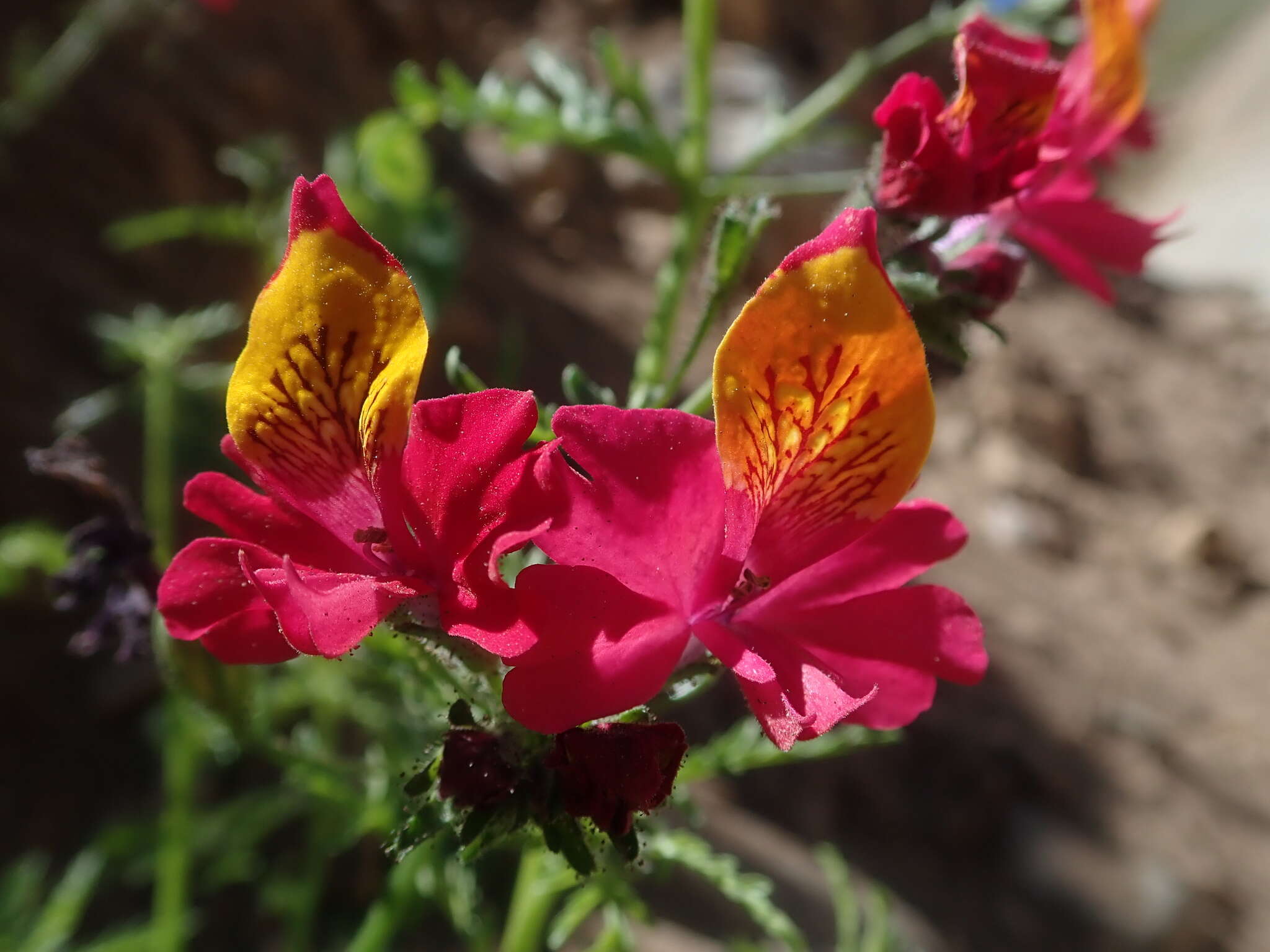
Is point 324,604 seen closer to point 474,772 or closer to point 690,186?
point 474,772

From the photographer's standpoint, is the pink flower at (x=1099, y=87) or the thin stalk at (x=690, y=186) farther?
the thin stalk at (x=690, y=186)

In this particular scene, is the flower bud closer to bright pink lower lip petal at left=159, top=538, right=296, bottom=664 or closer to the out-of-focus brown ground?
bright pink lower lip petal at left=159, top=538, right=296, bottom=664

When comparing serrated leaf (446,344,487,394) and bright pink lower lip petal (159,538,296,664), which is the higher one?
serrated leaf (446,344,487,394)

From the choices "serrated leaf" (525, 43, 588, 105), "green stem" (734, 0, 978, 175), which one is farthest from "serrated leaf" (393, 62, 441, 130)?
"green stem" (734, 0, 978, 175)

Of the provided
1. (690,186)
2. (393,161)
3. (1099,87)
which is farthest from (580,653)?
(393,161)

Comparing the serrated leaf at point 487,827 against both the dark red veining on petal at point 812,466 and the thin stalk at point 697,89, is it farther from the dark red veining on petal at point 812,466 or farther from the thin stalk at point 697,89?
the thin stalk at point 697,89

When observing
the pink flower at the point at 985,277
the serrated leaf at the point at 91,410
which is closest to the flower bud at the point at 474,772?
the pink flower at the point at 985,277
